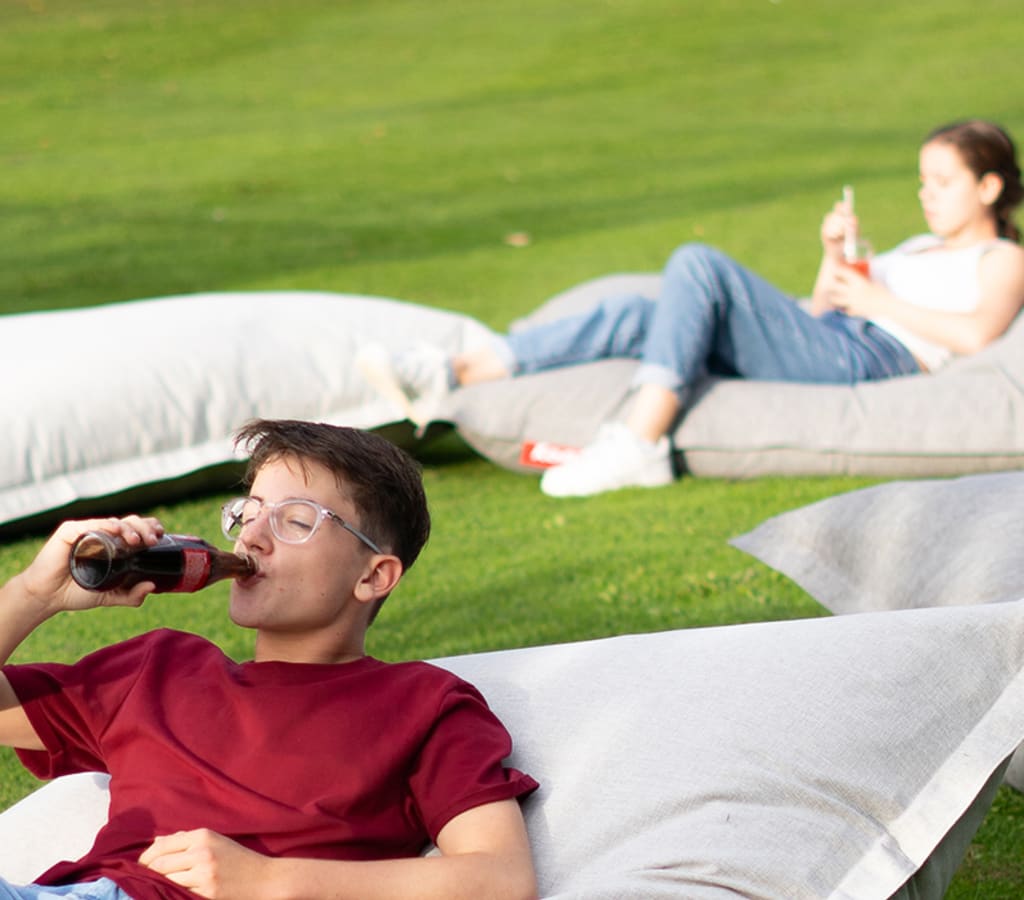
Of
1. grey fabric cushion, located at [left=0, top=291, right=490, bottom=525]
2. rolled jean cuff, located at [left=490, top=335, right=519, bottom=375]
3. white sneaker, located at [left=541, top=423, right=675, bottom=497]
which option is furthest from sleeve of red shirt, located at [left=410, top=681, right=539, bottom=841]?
rolled jean cuff, located at [left=490, top=335, right=519, bottom=375]

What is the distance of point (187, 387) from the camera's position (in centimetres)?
557

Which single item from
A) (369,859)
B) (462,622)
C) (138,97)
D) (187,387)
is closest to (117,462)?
(187,387)

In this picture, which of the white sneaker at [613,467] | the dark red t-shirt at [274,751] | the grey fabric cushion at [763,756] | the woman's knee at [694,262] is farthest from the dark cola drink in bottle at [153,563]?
the woman's knee at [694,262]

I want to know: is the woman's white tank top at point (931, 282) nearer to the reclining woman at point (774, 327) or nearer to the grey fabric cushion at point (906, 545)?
the reclining woman at point (774, 327)

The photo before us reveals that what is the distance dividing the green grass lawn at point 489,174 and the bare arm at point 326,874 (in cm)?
131

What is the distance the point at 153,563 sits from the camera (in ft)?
7.95

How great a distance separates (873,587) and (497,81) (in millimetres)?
15206

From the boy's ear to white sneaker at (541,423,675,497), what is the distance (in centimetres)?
313

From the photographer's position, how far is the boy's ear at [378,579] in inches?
98.2

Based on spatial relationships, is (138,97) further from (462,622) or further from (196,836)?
(196,836)

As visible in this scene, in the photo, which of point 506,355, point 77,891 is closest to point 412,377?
point 506,355

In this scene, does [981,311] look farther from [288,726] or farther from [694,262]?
[288,726]

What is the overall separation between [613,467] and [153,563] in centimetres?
331

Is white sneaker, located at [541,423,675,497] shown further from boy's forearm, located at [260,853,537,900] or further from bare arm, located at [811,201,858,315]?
boy's forearm, located at [260,853,537,900]
